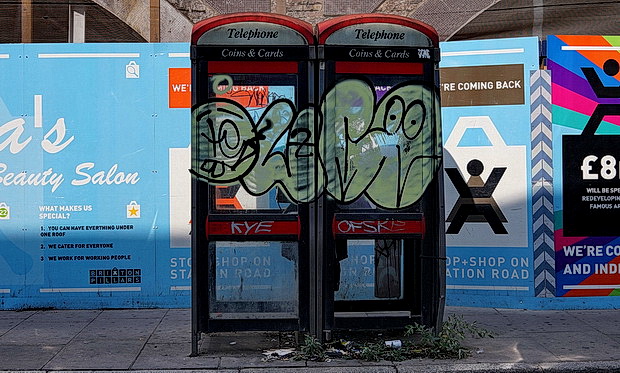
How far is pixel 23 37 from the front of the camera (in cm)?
1112

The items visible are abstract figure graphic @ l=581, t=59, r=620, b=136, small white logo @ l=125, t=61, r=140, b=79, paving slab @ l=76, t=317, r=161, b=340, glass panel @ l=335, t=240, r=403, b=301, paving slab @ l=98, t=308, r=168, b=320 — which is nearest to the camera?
glass panel @ l=335, t=240, r=403, b=301

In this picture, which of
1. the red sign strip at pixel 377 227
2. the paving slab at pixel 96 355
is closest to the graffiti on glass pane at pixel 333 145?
the red sign strip at pixel 377 227

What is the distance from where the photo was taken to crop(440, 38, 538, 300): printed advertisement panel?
28.2ft

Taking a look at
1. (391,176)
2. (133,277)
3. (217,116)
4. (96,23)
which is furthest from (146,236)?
(96,23)

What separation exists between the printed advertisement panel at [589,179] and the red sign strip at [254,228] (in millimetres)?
3367

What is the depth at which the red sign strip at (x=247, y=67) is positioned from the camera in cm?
664

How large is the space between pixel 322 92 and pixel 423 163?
1.06m

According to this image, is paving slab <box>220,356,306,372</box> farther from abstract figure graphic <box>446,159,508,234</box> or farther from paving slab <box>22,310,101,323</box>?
abstract figure graphic <box>446,159,508,234</box>

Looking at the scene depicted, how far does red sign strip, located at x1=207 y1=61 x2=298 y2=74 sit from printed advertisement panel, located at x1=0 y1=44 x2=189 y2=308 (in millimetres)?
2139

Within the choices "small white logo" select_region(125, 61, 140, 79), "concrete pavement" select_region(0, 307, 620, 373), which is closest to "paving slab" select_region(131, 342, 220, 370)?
"concrete pavement" select_region(0, 307, 620, 373)

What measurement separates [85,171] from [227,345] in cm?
280

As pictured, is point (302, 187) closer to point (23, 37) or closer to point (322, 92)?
point (322, 92)

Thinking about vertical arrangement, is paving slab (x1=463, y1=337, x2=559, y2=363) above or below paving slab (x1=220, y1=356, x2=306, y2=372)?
above

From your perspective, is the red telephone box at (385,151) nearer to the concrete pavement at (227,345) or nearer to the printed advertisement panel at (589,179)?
the concrete pavement at (227,345)
